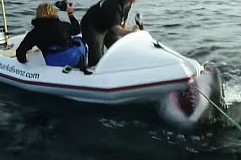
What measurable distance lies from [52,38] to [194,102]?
2.16 metres

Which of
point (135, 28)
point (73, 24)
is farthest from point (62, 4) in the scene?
point (135, 28)

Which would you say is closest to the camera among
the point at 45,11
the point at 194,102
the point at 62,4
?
the point at 194,102

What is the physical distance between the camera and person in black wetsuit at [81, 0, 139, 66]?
7066 millimetres

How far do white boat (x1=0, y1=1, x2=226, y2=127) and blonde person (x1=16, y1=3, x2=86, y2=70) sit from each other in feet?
0.61

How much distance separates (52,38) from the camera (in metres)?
7.02

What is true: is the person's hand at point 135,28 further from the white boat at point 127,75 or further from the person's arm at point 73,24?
the person's arm at point 73,24

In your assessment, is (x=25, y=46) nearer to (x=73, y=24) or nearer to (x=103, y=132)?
(x=73, y=24)

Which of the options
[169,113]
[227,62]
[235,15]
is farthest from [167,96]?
[235,15]

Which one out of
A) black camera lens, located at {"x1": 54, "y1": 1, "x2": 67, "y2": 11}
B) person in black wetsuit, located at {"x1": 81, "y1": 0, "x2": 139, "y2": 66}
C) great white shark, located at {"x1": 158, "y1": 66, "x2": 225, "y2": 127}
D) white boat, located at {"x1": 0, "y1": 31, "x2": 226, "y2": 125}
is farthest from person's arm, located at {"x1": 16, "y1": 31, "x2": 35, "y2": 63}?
great white shark, located at {"x1": 158, "y1": 66, "x2": 225, "y2": 127}

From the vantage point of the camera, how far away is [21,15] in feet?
44.8

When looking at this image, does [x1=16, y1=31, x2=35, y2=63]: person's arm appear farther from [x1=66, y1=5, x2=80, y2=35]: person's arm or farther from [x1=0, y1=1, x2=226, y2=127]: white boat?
[x1=66, y1=5, x2=80, y2=35]: person's arm

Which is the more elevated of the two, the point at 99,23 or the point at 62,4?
the point at 62,4

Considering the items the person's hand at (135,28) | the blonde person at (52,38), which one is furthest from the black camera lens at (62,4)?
the person's hand at (135,28)

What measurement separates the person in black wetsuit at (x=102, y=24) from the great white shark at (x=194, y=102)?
1.30m
